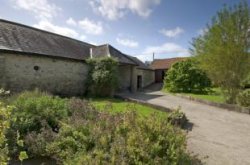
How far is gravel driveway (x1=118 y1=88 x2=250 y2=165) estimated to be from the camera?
6537 millimetres

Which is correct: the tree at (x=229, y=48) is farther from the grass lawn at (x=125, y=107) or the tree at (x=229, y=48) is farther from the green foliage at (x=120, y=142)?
the green foliage at (x=120, y=142)

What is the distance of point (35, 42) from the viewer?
17.7 meters

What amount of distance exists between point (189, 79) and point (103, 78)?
10.8 meters

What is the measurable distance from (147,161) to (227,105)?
12604mm

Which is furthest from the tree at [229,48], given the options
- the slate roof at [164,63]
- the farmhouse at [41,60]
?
the slate roof at [164,63]

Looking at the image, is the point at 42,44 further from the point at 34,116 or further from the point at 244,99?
the point at 244,99

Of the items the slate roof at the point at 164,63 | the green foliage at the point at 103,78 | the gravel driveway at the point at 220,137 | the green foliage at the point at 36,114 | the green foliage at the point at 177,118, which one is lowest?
the gravel driveway at the point at 220,137

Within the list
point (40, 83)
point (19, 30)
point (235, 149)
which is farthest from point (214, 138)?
point (19, 30)

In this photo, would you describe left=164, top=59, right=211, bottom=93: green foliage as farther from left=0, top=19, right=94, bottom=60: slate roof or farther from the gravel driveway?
the gravel driveway

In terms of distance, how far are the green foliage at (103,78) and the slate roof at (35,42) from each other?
2.02 meters

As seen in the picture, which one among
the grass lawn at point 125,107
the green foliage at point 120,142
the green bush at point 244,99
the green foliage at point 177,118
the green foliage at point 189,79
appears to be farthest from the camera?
the green foliage at point 189,79

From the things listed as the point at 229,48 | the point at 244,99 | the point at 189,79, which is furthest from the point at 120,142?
the point at 189,79

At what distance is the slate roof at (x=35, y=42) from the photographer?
51.5 feet

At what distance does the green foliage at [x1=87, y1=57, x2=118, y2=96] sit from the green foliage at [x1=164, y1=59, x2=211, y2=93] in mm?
8752
